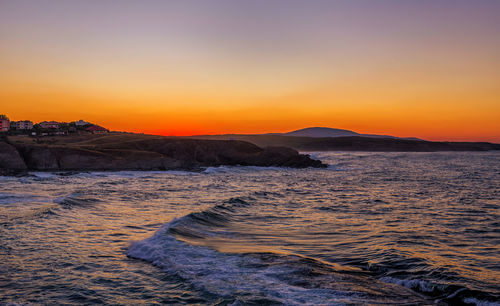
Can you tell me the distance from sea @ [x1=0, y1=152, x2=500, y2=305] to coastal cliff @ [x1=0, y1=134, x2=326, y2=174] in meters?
18.8

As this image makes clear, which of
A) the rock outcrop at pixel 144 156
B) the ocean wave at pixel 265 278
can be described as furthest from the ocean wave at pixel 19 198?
the rock outcrop at pixel 144 156

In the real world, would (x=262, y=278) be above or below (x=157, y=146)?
below

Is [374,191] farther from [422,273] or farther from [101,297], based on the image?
[101,297]

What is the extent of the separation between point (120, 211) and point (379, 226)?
423 inches

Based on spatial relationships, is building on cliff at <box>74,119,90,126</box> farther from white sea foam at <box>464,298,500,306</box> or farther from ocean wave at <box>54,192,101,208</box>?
white sea foam at <box>464,298,500,306</box>

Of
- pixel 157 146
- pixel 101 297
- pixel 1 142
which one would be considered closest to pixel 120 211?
pixel 101 297

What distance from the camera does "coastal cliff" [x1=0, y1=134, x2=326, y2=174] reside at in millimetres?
35219

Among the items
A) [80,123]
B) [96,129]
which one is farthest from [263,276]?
[80,123]

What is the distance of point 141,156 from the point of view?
4072 cm

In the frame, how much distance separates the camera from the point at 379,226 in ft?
42.3

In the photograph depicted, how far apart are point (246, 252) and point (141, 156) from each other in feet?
110

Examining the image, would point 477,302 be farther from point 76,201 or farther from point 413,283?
point 76,201

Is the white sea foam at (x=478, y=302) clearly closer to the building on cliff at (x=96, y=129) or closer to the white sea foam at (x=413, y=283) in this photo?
the white sea foam at (x=413, y=283)

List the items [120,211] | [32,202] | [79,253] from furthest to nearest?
1. [32,202]
2. [120,211]
3. [79,253]
